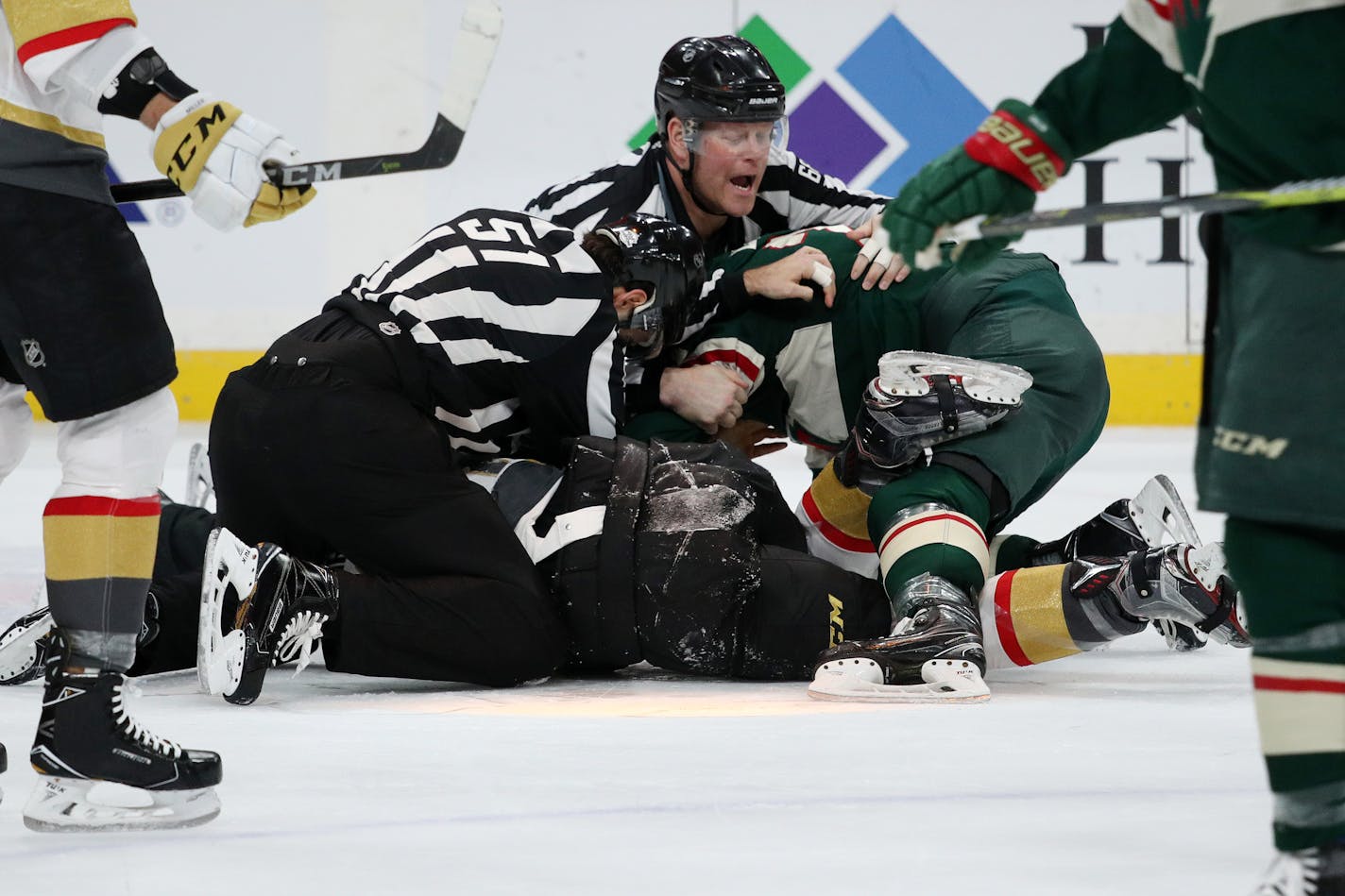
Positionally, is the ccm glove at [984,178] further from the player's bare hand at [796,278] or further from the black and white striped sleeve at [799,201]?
the black and white striped sleeve at [799,201]

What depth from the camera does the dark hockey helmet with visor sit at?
135 inches

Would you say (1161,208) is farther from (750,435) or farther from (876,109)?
(876,109)

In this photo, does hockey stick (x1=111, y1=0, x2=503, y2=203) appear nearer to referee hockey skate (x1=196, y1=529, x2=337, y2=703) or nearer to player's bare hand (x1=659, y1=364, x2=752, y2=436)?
referee hockey skate (x1=196, y1=529, x2=337, y2=703)

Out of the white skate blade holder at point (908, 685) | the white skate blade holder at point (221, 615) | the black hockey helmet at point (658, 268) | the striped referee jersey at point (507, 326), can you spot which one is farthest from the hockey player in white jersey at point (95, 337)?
the black hockey helmet at point (658, 268)

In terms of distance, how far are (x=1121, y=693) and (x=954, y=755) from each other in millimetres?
590

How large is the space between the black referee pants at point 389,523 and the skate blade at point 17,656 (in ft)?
1.17

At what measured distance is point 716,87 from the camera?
3.44 meters

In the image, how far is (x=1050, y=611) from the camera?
2564mm

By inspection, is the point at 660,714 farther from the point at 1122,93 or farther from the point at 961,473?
the point at 1122,93

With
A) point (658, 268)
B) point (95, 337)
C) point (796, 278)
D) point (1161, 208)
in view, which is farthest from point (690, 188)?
point (1161, 208)

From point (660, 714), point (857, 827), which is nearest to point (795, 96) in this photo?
point (660, 714)

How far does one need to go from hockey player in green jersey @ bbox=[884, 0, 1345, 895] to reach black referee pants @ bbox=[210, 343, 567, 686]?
138cm

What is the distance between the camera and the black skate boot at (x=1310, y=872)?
1228mm

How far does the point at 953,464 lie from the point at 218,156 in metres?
1.33
